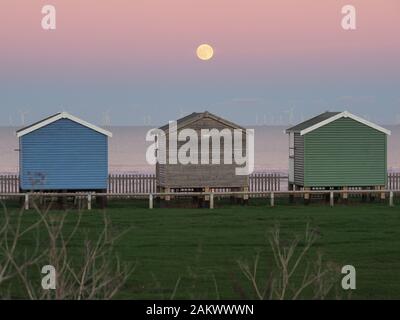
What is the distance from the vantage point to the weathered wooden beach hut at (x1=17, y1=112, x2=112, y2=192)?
32.8 metres

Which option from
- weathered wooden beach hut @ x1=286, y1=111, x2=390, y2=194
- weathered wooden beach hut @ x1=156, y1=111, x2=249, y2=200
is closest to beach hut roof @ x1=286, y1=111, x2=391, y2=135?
weathered wooden beach hut @ x1=286, y1=111, x2=390, y2=194

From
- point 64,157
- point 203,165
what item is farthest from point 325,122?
point 64,157

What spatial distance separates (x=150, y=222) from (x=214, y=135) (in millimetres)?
8339

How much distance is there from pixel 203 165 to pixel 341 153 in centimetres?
560

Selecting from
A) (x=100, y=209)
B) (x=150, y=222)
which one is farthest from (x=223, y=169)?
(x=150, y=222)

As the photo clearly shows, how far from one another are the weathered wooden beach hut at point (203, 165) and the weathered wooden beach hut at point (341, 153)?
2.74 m

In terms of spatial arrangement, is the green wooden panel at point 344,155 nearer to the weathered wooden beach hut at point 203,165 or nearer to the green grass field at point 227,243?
the green grass field at point 227,243

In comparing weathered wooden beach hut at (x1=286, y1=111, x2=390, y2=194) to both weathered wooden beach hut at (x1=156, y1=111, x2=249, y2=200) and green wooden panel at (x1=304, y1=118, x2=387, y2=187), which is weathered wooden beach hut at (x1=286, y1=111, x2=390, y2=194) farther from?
weathered wooden beach hut at (x1=156, y1=111, x2=249, y2=200)

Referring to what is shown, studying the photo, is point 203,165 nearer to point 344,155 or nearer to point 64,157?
point 64,157

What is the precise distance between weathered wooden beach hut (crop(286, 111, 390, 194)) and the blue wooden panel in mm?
7964

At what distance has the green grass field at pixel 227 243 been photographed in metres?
15.3

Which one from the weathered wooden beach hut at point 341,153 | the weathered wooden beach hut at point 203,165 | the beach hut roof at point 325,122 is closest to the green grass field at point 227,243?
the weathered wooden beach hut at point 203,165
